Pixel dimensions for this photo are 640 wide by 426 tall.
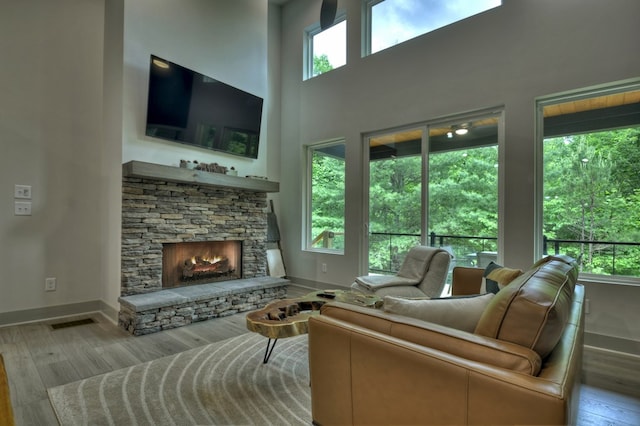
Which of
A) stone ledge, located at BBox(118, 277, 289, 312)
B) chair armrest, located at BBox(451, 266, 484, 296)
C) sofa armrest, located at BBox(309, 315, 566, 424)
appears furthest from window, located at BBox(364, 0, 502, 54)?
sofa armrest, located at BBox(309, 315, 566, 424)

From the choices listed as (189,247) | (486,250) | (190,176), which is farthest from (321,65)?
(486,250)

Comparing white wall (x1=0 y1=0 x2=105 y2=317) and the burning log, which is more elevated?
white wall (x1=0 y1=0 x2=105 y2=317)

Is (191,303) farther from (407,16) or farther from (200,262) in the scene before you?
(407,16)

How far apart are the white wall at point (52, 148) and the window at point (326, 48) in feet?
9.39

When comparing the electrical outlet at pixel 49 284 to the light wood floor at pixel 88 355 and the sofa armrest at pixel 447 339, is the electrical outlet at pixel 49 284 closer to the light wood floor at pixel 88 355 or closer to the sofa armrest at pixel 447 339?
the light wood floor at pixel 88 355

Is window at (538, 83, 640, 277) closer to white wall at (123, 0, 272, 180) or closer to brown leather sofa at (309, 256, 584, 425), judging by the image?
brown leather sofa at (309, 256, 584, 425)

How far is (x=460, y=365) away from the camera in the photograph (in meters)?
0.98

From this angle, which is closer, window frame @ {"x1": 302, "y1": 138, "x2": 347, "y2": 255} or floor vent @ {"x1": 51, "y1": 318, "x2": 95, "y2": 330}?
floor vent @ {"x1": 51, "y1": 318, "x2": 95, "y2": 330}

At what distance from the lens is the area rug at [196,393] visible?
1.81 m

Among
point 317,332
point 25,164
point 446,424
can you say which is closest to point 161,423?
point 317,332

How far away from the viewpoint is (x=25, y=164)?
3.37m

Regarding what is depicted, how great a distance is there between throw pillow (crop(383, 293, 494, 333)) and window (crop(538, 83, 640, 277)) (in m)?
2.46

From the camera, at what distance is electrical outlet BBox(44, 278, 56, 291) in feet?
11.4

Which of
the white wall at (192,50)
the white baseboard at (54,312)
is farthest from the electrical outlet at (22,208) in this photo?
the white wall at (192,50)
